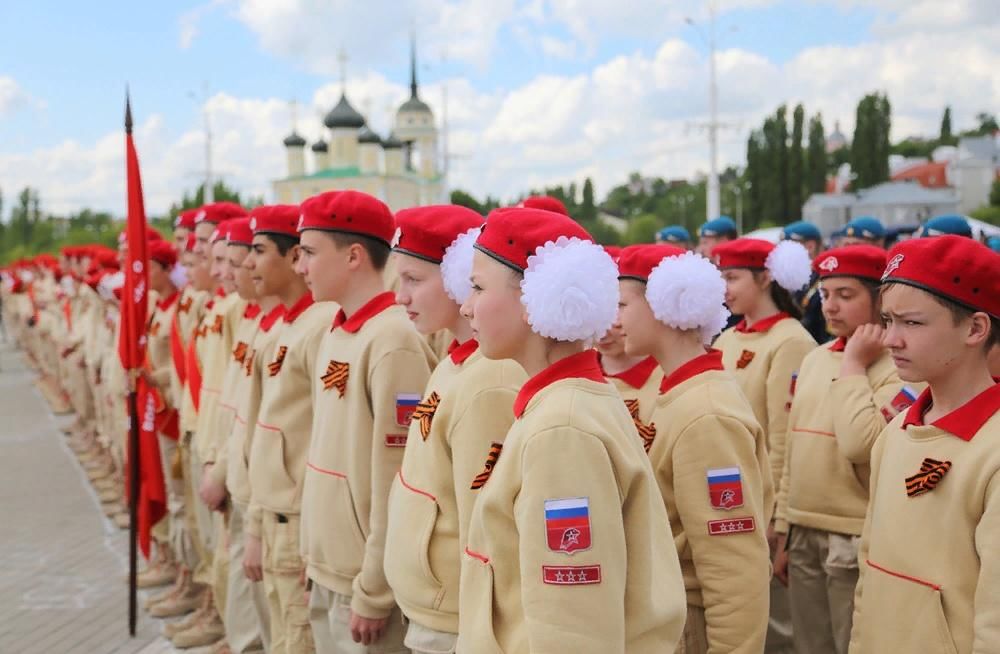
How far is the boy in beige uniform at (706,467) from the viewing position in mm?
3373

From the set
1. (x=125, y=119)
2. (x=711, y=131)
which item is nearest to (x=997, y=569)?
(x=125, y=119)

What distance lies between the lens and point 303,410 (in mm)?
4672

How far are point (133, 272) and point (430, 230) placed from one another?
3.76m

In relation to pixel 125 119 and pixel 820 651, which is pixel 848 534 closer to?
pixel 820 651

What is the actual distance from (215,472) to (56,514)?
580cm

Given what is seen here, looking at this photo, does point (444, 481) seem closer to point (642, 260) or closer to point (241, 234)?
point (642, 260)

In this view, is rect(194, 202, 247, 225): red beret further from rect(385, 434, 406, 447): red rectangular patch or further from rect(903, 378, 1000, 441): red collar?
rect(903, 378, 1000, 441): red collar

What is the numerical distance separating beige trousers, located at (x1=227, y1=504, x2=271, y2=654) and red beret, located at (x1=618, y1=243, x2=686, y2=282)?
2.73m

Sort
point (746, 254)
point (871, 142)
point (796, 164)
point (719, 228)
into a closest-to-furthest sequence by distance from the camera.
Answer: point (746, 254), point (719, 228), point (796, 164), point (871, 142)

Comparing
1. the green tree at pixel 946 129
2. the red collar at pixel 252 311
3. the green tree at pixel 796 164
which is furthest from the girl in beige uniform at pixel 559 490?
the green tree at pixel 946 129

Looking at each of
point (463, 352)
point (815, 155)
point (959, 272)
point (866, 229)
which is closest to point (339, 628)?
point (463, 352)

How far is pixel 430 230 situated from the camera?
3.56 metres

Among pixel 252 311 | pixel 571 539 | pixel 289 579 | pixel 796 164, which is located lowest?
pixel 289 579

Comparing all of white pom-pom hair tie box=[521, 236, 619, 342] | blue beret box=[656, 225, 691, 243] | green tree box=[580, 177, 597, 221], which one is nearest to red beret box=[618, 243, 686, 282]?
white pom-pom hair tie box=[521, 236, 619, 342]
